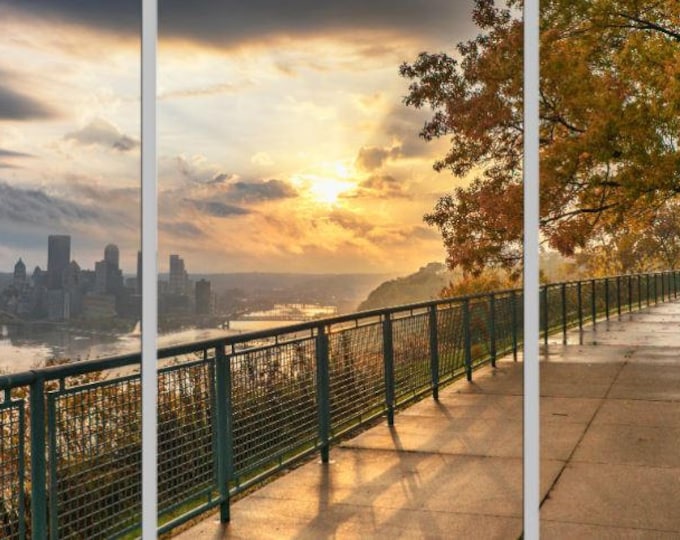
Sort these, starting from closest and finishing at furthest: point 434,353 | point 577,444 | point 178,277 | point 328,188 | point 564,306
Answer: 1. point 178,277
2. point 577,444
3. point 434,353
4. point 328,188
5. point 564,306

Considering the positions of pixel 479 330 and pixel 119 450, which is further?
pixel 479 330

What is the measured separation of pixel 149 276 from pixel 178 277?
136cm

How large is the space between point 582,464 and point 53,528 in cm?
372

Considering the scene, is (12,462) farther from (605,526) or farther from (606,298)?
(606,298)

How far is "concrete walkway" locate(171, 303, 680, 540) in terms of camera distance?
452 centimetres

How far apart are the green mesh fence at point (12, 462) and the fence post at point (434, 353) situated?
18.2 ft

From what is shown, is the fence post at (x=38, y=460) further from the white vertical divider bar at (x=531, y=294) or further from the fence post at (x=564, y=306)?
the fence post at (x=564, y=306)

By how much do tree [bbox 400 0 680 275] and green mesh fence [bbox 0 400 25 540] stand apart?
10.0m

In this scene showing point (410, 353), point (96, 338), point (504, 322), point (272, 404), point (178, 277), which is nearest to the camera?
point (96, 338)

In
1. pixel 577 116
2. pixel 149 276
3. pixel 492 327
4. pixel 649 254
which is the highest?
pixel 577 116

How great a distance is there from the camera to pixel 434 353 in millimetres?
8453

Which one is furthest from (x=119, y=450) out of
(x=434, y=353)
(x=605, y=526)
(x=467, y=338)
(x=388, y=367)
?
(x=467, y=338)

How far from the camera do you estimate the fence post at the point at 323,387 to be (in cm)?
588

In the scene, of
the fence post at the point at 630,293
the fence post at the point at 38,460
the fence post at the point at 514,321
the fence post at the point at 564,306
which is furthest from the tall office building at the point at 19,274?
the fence post at the point at 630,293
